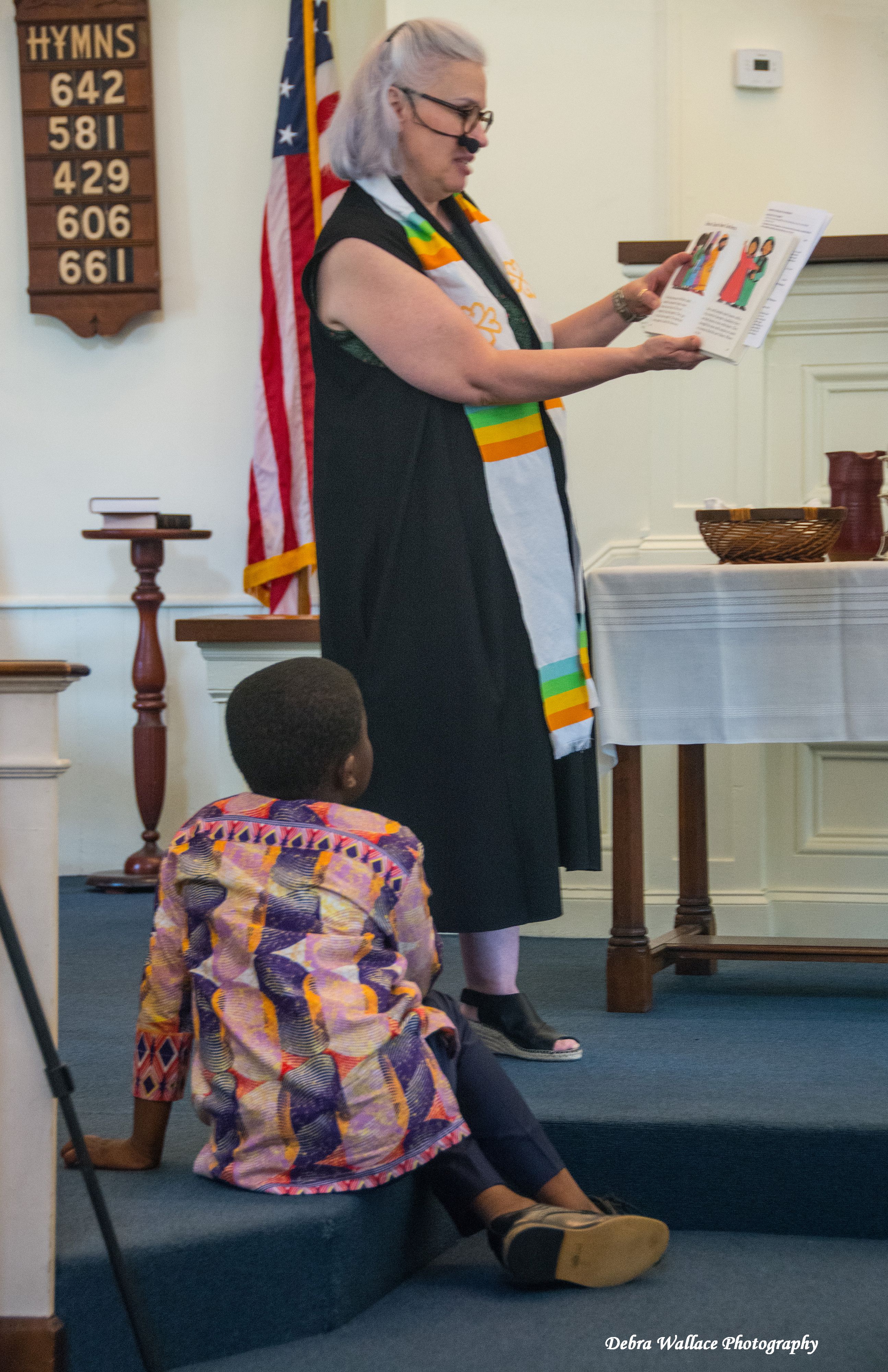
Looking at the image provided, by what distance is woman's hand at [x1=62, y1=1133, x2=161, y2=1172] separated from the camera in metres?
1.65

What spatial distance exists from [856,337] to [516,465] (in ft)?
4.80

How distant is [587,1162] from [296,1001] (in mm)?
564

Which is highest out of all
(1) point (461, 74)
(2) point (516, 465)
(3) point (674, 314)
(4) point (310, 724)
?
(1) point (461, 74)

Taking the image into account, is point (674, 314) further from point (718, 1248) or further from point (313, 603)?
point (313, 603)

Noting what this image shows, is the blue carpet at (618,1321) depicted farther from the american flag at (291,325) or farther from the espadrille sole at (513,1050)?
the american flag at (291,325)

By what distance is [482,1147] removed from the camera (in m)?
1.63

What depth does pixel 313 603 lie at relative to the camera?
12.9 ft

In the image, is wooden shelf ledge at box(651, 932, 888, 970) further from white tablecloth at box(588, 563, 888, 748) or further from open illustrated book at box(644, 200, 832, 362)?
open illustrated book at box(644, 200, 832, 362)

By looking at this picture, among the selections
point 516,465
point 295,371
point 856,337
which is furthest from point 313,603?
point 516,465

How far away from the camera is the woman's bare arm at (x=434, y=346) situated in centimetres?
186

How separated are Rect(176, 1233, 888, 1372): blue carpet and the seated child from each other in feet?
0.18

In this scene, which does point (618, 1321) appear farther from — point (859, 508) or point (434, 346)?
point (859, 508)

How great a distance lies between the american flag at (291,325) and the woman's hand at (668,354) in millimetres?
1961

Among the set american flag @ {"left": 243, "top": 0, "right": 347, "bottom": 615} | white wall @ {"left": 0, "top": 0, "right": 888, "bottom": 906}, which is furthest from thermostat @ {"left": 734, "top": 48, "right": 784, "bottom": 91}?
american flag @ {"left": 243, "top": 0, "right": 347, "bottom": 615}
